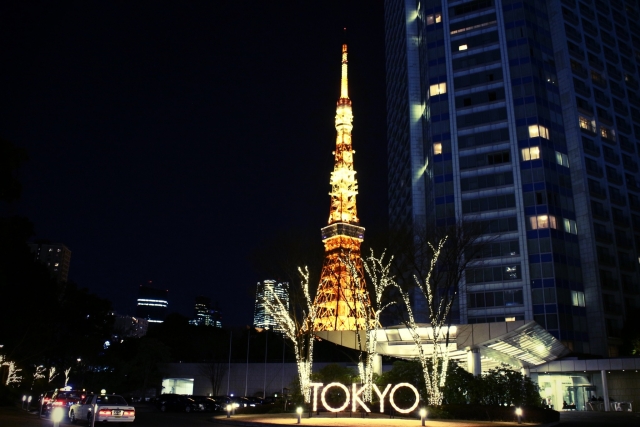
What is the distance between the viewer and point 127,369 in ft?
212

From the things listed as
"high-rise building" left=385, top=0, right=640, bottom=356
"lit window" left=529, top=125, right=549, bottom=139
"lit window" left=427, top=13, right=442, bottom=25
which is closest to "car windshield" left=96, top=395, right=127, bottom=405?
"high-rise building" left=385, top=0, right=640, bottom=356

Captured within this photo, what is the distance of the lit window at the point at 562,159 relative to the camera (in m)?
66.1

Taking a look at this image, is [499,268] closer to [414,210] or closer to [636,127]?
[414,210]

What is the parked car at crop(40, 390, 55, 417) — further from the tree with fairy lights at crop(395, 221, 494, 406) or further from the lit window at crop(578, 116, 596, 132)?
the lit window at crop(578, 116, 596, 132)

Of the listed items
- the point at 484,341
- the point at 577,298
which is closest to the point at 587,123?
the point at 577,298

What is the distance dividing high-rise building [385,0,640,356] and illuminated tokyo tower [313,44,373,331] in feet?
29.3

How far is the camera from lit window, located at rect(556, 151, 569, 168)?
66062mm

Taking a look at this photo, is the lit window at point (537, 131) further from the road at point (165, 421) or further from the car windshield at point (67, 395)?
the car windshield at point (67, 395)

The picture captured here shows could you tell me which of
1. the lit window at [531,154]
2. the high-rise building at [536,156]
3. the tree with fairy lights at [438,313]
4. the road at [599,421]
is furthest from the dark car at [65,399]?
the lit window at [531,154]

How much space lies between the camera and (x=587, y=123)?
6956cm

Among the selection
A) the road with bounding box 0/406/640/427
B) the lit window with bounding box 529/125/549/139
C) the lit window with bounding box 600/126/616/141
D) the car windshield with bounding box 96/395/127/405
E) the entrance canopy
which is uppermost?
the lit window with bounding box 600/126/616/141

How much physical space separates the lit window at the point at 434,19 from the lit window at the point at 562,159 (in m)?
24.5

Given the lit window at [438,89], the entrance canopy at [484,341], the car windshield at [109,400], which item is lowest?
the car windshield at [109,400]

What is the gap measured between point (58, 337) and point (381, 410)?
43.1m
